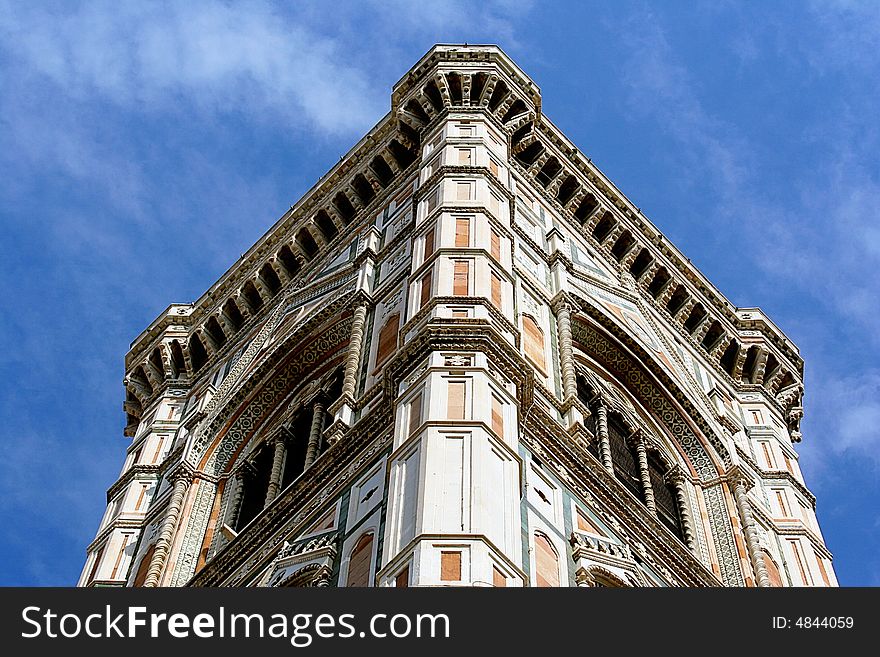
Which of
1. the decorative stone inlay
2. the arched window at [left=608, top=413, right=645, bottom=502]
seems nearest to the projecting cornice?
the arched window at [left=608, top=413, right=645, bottom=502]

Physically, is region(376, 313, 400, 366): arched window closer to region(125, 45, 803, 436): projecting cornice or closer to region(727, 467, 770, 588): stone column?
region(727, 467, 770, 588): stone column

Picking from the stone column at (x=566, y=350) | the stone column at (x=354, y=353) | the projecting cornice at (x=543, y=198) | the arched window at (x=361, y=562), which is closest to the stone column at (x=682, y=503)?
the stone column at (x=566, y=350)

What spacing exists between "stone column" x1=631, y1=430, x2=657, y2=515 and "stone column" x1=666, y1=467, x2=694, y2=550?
0.39m

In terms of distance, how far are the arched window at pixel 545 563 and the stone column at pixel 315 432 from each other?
4.71 metres

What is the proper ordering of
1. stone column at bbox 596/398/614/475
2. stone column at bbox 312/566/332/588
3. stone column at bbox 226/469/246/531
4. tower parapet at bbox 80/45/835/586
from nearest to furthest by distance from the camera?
1. stone column at bbox 312/566/332/588
2. tower parapet at bbox 80/45/835/586
3. stone column at bbox 596/398/614/475
4. stone column at bbox 226/469/246/531

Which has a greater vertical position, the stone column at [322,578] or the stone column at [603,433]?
the stone column at [603,433]

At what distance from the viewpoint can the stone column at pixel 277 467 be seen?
17.8m

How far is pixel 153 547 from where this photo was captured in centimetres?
1789

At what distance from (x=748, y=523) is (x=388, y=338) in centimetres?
453

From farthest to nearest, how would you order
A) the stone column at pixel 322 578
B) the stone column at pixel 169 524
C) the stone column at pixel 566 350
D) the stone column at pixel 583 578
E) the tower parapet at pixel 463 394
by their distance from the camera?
1. the stone column at pixel 169 524
2. the stone column at pixel 566 350
3. the tower parapet at pixel 463 394
4. the stone column at pixel 583 578
5. the stone column at pixel 322 578

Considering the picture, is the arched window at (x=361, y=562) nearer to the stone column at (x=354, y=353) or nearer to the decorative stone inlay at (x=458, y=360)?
the decorative stone inlay at (x=458, y=360)

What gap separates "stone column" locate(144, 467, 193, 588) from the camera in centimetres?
1698

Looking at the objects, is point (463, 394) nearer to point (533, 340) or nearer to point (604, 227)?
point (533, 340)

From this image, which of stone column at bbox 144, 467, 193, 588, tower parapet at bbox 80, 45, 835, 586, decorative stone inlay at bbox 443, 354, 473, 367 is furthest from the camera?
stone column at bbox 144, 467, 193, 588
